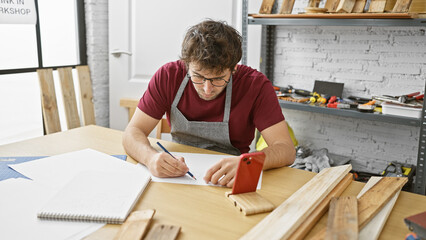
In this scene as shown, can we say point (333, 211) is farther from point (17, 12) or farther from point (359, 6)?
point (17, 12)

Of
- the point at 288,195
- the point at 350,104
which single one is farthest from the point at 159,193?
the point at 350,104

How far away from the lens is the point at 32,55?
2.79m

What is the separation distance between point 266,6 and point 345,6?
1.70ft

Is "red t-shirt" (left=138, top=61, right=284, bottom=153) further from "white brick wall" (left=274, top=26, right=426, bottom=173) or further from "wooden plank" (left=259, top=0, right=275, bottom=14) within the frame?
"white brick wall" (left=274, top=26, right=426, bottom=173)

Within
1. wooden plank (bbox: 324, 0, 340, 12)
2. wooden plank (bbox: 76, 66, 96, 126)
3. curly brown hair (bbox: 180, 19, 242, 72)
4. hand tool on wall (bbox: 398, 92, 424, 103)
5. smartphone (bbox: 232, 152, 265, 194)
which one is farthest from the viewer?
wooden plank (bbox: 76, 66, 96, 126)

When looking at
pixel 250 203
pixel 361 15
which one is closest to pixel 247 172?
pixel 250 203

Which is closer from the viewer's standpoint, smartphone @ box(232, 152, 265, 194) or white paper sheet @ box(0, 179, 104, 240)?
white paper sheet @ box(0, 179, 104, 240)

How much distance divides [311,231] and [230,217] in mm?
205

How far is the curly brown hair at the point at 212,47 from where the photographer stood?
1.38m

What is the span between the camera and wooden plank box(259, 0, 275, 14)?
243 cm

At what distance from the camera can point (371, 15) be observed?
2033mm

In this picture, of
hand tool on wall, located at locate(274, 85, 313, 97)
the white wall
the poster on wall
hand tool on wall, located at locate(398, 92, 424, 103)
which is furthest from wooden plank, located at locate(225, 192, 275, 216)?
the poster on wall

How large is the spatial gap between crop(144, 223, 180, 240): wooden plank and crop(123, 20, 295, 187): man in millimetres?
569

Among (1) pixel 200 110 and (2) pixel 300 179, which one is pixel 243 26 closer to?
(1) pixel 200 110
